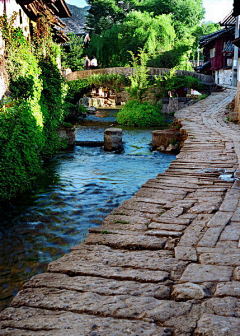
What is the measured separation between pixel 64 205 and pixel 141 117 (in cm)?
1198

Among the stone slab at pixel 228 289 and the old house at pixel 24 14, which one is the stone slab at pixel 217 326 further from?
the old house at pixel 24 14

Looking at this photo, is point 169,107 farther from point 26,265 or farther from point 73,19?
point 73,19

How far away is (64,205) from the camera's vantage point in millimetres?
6188

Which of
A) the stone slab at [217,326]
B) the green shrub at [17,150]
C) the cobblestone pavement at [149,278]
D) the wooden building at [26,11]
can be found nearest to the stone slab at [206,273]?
the cobblestone pavement at [149,278]

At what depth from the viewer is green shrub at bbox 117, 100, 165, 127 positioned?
57.2 ft

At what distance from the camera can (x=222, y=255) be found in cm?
247

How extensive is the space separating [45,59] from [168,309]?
1011cm

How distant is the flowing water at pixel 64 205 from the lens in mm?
4207

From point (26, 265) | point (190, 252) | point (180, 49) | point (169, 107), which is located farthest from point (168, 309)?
point (180, 49)

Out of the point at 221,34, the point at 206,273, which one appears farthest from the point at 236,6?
the point at 221,34

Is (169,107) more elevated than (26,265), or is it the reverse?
(169,107)

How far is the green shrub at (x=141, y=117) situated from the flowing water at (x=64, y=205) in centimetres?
622

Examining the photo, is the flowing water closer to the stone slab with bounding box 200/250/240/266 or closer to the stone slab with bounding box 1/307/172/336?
the stone slab with bounding box 1/307/172/336

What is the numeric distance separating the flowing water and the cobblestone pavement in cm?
137
